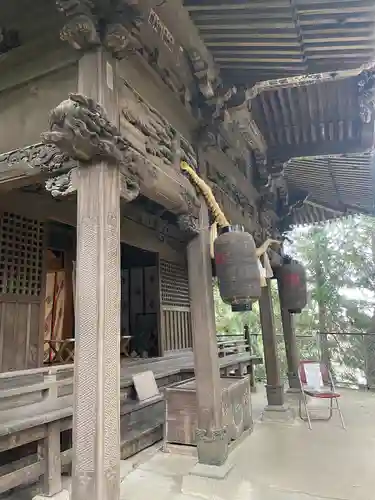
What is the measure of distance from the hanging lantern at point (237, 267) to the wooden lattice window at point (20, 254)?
2.68 meters

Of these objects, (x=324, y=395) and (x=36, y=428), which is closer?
(x=36, y=428)

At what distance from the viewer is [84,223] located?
7.63 feet

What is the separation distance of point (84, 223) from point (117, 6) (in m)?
1.47

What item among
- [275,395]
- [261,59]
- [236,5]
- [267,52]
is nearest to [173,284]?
[275,395]

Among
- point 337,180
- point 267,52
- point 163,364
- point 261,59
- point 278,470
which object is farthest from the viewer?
point 337,180

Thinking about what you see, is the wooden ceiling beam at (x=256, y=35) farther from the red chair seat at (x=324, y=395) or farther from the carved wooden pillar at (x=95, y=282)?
the red chair seat at (x=324, y=395)

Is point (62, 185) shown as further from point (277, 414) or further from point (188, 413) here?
point (277, 414)

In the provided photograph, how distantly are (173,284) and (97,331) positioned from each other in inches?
251

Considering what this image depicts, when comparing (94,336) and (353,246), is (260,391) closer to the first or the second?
(94,336)

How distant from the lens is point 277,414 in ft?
18.3

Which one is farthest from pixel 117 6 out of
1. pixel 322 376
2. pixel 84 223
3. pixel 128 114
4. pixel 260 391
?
pixel 260 391

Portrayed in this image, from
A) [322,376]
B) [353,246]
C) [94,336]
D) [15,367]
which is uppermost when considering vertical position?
[353,246]

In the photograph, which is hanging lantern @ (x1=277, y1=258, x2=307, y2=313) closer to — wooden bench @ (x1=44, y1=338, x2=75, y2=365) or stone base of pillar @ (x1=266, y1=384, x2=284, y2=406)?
stone base of pillar @ (x1=266, y1=384, x2=284, y2=406)

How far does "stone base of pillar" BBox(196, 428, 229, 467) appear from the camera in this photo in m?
3.40
